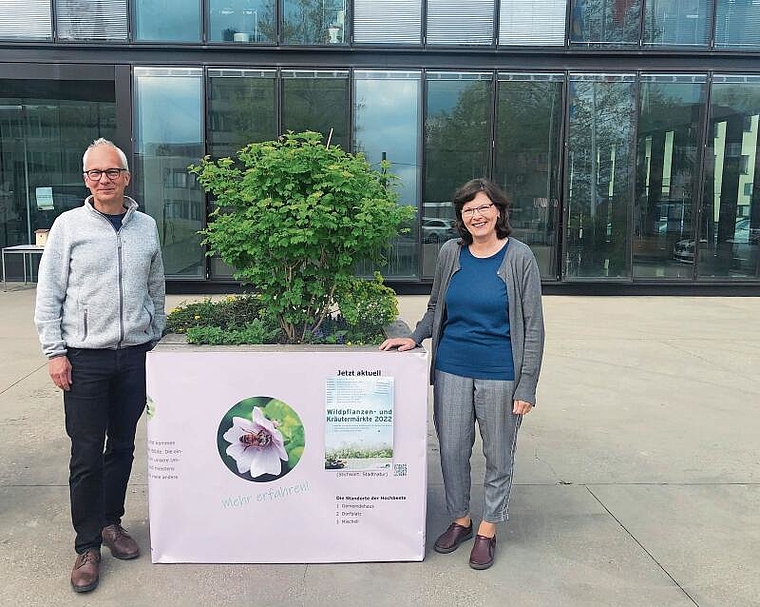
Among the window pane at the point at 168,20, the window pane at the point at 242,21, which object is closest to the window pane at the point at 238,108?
the window pane at the point at 242,21

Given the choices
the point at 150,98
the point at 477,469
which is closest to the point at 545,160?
the point at 150,98

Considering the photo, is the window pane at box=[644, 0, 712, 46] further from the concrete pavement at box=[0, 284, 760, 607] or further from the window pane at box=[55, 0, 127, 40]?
the window pane at box=[55, 0, 127, 40]

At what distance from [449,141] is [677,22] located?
4598 mm

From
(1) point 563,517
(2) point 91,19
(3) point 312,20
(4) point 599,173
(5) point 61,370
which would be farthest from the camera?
(4) point 599,173

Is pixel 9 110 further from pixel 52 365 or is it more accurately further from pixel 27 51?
pixel 52 365

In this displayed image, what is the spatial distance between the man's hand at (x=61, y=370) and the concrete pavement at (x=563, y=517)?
90 centimetres

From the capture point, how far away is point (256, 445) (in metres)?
3.16

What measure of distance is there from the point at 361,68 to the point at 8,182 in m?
8.51

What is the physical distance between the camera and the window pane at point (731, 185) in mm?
12594

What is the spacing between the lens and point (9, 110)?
590 inches

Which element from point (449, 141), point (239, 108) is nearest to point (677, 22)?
point (449, 141)

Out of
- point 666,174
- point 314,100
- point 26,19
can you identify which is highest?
point 26,19

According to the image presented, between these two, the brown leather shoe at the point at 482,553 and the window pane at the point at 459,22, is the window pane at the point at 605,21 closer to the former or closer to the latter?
the window pane at the point at 459,22

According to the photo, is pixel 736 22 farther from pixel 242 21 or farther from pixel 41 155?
pixel 41 155
